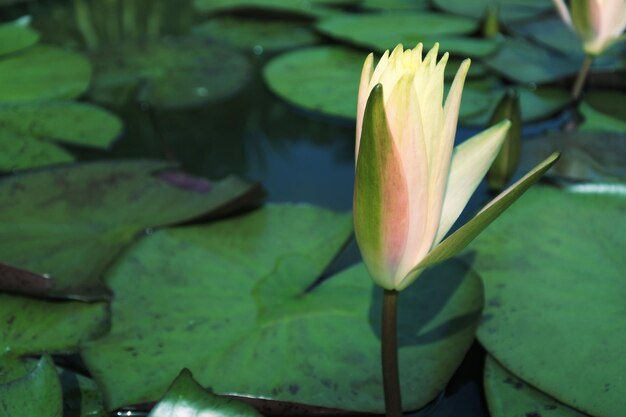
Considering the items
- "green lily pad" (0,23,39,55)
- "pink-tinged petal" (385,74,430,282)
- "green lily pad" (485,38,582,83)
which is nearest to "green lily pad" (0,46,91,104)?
"green lily pad" (0,23,39,55)

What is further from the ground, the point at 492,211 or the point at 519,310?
the point at 492,211

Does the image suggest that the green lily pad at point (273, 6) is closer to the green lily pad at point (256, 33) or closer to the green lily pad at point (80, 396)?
the green lily pad at point (256, 33)

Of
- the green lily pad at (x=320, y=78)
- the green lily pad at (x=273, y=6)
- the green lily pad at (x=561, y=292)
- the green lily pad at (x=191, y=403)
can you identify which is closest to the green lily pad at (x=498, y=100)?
the green lily pad at (x=320, y=78)

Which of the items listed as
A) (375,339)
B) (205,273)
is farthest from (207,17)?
(375,339)

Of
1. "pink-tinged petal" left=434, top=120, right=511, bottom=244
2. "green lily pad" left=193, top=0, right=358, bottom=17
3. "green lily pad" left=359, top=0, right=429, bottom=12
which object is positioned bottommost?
"green lily pad" left=193, top=0, right=358, bottom=17

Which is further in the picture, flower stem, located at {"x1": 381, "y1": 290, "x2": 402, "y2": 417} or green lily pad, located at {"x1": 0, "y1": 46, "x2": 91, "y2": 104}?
green lily pad, located at {"x1": 0, "y1": 46, "x2": 91, "y2": 104}

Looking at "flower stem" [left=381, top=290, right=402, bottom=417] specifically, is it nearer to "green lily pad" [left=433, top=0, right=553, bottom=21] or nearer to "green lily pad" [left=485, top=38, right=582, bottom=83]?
"green lily pad" [left=485, top=38, right=582, bottom=83]

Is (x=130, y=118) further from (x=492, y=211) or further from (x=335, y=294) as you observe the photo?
(x=492, y=211)
